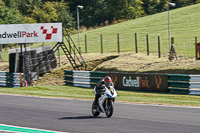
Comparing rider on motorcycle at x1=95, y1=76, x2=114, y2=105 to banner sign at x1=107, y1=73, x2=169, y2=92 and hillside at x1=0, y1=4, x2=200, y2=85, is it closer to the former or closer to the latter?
banner sign at x1=107, y1=73, x2=169, y2=92

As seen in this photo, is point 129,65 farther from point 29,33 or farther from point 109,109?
point 109,109

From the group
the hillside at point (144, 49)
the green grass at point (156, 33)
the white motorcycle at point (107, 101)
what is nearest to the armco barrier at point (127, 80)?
the hillside at point (144, 49)

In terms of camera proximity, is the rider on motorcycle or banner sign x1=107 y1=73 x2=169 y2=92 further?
banner sign x1=107 y1=73 x2=169 y2=92

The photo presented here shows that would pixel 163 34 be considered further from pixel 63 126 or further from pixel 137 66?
pixel 63 126

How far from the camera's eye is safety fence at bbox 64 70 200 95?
23.5 metres

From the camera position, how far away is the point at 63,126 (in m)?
11.9

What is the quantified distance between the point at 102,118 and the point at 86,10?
8043cm

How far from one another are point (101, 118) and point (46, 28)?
20.0 meters

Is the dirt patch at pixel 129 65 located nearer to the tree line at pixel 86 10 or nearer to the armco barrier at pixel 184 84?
the armco barrier at pixel 184 84

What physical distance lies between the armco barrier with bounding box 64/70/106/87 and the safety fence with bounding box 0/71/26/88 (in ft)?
11.4

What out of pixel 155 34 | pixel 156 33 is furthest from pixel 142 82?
pixel 156 33

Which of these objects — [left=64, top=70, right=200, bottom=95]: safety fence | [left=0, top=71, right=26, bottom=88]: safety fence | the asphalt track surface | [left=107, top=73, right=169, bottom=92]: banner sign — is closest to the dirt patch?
[left=0, top=71, right=26, bottom=88]: safety fence

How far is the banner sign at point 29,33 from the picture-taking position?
31.8 meters

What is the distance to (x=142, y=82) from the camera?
85.1 ft
